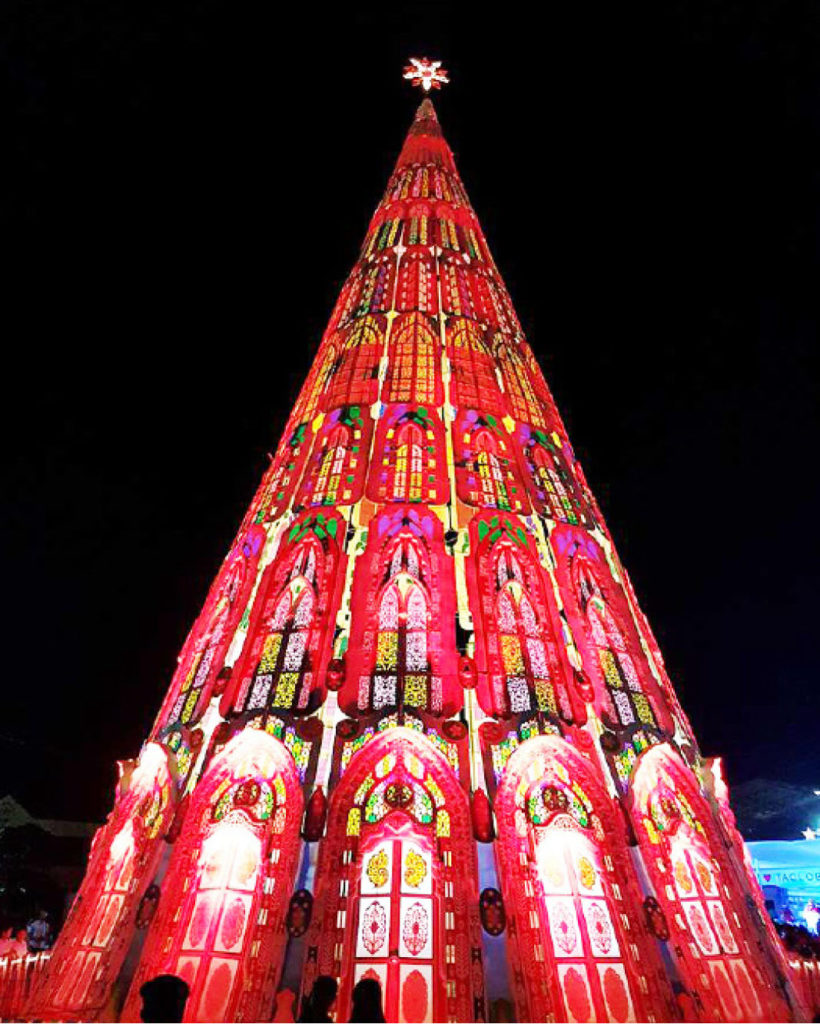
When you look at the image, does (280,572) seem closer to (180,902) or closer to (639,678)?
(180,902)

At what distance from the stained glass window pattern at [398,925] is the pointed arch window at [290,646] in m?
3.79

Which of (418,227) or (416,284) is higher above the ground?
(418,227)

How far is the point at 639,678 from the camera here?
18250 mm

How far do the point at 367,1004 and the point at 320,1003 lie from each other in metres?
0.62

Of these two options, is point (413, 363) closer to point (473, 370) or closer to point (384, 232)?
point (473, 370)

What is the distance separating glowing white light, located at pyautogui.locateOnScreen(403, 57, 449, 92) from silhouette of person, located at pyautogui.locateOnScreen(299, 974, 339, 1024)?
114 ft

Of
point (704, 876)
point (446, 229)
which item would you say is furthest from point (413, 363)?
point (704, 876)

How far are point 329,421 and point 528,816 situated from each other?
12.7 metres

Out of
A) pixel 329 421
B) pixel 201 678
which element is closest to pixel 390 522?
pixel 329 421

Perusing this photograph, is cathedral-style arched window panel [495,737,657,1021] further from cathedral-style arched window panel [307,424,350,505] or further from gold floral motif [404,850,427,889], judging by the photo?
cathedral-style arched window panel [307,424,350,505]

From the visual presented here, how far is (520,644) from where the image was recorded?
17.1 metres

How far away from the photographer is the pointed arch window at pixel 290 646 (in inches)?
634

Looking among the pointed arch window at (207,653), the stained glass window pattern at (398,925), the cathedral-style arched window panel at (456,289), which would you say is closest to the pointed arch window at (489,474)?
the cathedral-style arched window panel at (456,289)

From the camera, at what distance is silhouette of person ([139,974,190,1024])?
4.50 metres
